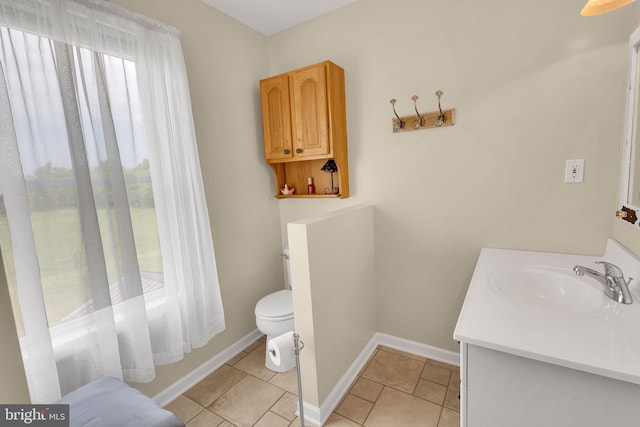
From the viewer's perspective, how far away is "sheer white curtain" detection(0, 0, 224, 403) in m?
1.16

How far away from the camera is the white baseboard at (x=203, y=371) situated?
1.79 metres

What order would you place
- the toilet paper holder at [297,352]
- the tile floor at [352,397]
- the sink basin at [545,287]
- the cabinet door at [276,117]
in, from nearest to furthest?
the sink basin at [545,287], the toilet paper holder at [297,352], the tile floor at [352,397], the cabinet door at [276,117]

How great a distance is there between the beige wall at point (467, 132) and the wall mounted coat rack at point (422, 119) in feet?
0.13

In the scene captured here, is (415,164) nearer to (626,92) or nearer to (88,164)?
(626,92)

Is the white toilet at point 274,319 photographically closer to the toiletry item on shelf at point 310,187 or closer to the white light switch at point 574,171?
the toiletry item on shelf at point 310,187

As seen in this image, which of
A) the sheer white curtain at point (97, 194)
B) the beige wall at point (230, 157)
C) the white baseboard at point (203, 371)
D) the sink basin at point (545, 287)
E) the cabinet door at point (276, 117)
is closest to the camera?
the sheer white curtain at point (97, 194)

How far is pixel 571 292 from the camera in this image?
51.5 inches

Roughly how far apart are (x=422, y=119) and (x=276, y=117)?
3.61 feet

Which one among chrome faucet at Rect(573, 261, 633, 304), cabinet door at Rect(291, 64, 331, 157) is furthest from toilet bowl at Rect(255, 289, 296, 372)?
chrome faucet at Rect(573, 261, 633, 304)

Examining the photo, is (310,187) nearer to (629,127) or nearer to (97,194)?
(97,194)

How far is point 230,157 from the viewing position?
2.18 m

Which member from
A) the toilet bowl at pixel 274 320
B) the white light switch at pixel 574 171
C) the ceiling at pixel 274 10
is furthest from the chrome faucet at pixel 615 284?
the ceiling at pixel 274 10

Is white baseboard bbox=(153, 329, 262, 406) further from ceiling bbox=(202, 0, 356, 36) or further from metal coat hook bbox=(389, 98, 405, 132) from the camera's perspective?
ceiling bbox=(202, 0, 356, 36)

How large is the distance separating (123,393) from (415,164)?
6.50 ft
